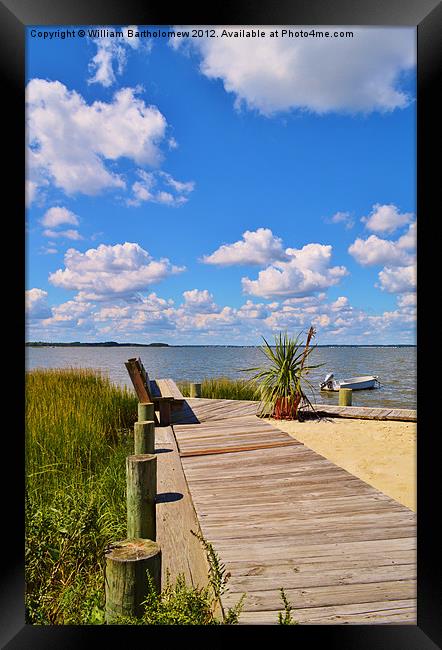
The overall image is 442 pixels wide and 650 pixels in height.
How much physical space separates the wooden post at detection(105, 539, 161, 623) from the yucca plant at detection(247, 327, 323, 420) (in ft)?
15.9

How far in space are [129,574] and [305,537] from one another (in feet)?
4.02

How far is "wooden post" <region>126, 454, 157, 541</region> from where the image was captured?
1.94 m

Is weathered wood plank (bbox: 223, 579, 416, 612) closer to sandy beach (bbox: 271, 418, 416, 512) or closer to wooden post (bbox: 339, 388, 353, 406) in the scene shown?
sandy beach (bbox: 271, 418, 416, 512)

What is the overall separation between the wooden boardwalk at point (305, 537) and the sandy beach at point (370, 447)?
1.84ft

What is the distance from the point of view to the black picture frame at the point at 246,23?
5.08 ft

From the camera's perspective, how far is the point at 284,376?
601 cm

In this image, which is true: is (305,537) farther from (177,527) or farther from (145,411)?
(145,411)

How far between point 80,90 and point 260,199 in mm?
1783

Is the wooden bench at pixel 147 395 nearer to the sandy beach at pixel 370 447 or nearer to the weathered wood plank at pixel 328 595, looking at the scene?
the sandy beach at pixel 370 447

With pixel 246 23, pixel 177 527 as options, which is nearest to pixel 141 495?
pixel 177 527

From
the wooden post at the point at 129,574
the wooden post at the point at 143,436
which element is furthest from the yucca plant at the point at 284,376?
the wooden post at the point at 129,574

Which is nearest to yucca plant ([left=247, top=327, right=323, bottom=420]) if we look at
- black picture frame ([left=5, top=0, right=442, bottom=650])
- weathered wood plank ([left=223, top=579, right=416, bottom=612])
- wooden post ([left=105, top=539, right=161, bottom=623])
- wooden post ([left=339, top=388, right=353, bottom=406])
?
wooden post ([left=339, top=388, right=353, bottom=406])
